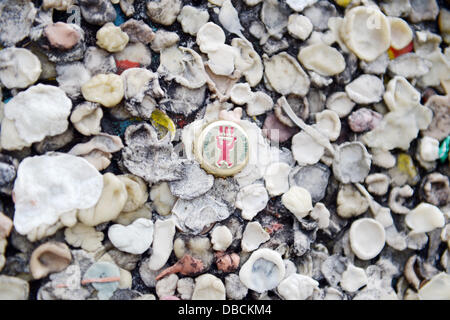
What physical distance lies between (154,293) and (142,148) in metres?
0.27

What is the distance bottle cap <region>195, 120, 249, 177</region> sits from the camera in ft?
3.08

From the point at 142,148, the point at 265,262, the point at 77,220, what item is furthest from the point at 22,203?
the point at 265,262

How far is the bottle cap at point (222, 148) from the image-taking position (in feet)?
3.08

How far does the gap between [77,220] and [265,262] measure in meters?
0.36

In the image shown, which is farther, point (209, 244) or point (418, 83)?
point (418, 83)

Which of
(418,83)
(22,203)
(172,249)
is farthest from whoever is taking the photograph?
(418,83)

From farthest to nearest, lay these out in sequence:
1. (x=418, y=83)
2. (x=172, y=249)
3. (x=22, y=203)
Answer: (x=418, y=83) < (x=172, y=249) < (x=22, y=203)

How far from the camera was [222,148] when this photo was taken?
0.95m

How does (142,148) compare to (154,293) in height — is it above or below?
above

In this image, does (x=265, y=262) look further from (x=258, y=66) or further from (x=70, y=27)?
(x=70, y=27)

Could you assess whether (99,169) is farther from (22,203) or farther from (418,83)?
(418,83)
